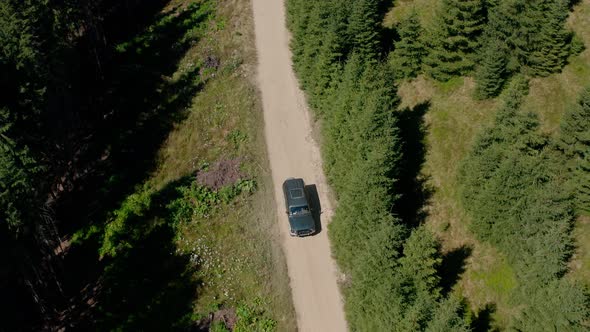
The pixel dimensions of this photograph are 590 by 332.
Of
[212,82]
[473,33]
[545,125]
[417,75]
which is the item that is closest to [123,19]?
[212,82]

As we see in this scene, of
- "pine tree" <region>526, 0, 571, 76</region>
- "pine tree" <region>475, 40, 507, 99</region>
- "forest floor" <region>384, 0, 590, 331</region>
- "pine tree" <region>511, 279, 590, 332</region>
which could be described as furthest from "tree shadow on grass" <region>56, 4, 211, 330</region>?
"pine tree" <region>526, 0, 571, 76</region>

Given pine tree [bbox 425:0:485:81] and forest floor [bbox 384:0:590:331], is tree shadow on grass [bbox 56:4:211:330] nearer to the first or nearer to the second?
forest floor [bbox 384:0:590:331]

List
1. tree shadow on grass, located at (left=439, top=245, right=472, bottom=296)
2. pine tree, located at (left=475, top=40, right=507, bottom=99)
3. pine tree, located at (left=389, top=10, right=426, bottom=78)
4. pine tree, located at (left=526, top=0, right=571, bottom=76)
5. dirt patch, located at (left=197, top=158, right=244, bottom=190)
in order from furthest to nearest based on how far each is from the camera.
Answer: pine tree, located at (left=389, top=10, right=426, bottom=78)
dirt patch, located at (left=197, top=158, right=244, bottom=190)
pine tree, located at (left=475, top=40, right=507, bottom=99)
pine tree, located at (left=526, top=0, right=571, bottom=76)
tree shadow on grass, located at (left=439, top=245, right=472, bottom=296)

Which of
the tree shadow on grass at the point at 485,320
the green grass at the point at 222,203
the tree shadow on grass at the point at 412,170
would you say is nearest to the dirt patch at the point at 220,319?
the green grass at the point at 222,203

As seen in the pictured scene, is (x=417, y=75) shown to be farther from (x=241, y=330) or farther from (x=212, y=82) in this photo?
(x=241, y=330)

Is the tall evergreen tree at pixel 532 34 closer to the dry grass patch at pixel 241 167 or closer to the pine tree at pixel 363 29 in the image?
the pine tree at pixel 363 29

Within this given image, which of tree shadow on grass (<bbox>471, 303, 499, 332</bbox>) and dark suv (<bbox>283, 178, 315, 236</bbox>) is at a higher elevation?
dark suv (<bbox>283, 178, 315, 236</bbox>)
